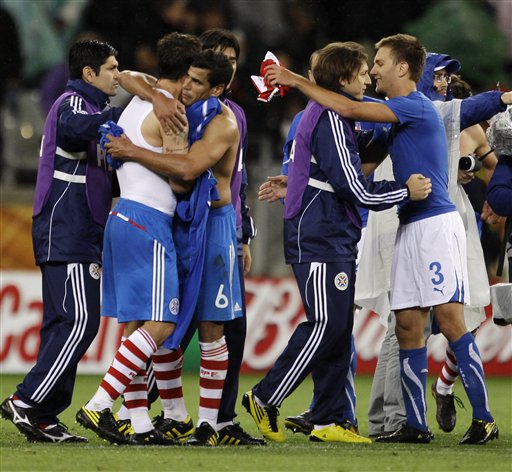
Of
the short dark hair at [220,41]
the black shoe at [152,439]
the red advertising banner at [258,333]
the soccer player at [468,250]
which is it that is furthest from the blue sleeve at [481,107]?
the red advertising banner at [258,333]

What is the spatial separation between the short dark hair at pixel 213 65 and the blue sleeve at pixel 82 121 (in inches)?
17.9

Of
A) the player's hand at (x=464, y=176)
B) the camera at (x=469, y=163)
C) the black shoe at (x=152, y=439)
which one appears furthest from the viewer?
the player's hand at (x=464, y=176)

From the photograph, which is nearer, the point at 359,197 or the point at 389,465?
the point at 389,465

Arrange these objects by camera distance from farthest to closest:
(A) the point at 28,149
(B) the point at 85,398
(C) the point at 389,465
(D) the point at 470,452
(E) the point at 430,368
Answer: (A) the point at 28,149 < (E) the point at 430,368 < (B) the point at 85,398 < (D) the point at 470,452 < (C) the point at 389,465

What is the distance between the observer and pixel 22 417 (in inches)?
245

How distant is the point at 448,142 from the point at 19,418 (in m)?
2.67

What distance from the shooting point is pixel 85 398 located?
9.16 m

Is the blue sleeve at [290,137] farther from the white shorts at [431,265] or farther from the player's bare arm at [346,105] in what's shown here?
the white shorts at [431,265]

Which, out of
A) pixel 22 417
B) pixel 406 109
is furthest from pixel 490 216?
pixel 22 417

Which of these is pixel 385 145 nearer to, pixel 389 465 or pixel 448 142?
pixel 448 142

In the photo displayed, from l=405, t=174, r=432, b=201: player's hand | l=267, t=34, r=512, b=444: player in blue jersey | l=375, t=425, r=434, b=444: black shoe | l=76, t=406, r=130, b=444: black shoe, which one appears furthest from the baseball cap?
l=76, t=406, r=130, b=444: black shoe

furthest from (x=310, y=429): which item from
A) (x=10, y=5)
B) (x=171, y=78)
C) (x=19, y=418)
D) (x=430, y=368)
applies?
(x=10, y=5)

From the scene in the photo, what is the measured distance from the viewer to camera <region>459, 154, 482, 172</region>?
7.08 m

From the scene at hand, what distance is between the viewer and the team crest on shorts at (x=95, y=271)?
6.34 m
